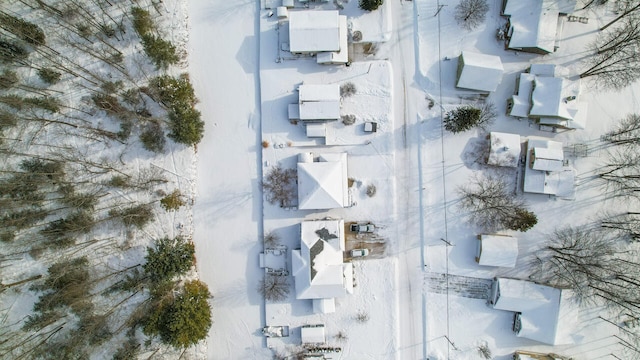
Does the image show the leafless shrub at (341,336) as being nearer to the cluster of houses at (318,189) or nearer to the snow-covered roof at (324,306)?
the cluster of houses at (318,189)

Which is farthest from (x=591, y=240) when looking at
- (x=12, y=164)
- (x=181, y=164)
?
(x=12, y=164)

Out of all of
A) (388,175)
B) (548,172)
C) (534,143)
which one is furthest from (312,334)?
(534,143)

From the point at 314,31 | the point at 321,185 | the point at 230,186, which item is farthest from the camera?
the point at 230,186

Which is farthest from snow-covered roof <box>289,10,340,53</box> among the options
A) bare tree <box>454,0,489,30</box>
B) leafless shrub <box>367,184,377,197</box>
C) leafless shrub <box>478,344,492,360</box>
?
leafless shrub <box>478,344,492,360</box>

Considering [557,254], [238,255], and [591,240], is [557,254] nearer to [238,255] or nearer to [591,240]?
[591,240]

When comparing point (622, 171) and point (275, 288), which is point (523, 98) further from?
point (275, 288)

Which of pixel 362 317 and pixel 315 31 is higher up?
pixel 315 31
